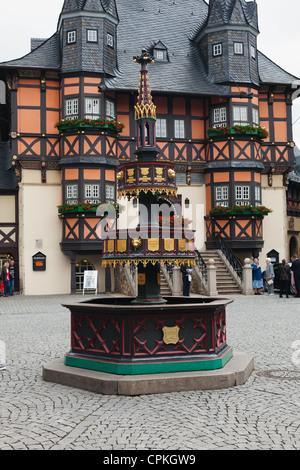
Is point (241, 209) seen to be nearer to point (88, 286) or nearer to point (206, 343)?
point (88, 286)

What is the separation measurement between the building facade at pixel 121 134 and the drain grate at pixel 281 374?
19.1 meters

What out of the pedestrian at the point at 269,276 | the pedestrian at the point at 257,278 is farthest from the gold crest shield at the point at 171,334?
the pedestrian at the point at 269,276

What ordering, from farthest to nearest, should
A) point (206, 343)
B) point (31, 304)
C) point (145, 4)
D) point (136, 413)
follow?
point (145, 4) → point (31, 304) → point (206, 343) → point (136, 413)

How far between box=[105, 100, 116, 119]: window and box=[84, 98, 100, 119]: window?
57 cm

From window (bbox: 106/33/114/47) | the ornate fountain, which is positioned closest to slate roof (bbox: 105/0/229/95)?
window (bbox: 106/33/114/47)

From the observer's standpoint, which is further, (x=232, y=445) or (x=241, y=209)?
(x=241, y=209)

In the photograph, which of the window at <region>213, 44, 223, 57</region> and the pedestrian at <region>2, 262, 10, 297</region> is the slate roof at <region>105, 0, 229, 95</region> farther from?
the pedestrian at <region>2, 262, 10, 297</region>

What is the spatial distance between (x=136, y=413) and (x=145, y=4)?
3122cm

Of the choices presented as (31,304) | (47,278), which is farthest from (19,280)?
(31,304)

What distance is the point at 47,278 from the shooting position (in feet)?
94.1

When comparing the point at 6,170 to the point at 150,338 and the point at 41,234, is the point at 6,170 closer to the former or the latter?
the point at 41,234

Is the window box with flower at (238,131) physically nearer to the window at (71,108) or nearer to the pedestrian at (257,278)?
the window at (71,108)

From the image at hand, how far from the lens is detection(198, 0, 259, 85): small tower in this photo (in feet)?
97.7

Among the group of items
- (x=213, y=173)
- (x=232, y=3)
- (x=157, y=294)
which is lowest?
(x=157, y=294)
